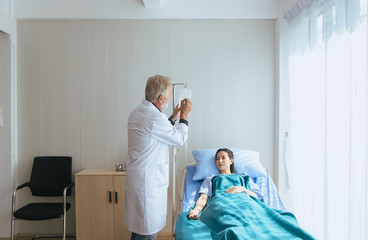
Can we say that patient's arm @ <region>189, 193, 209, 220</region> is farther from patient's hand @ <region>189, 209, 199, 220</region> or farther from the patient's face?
the patient's face

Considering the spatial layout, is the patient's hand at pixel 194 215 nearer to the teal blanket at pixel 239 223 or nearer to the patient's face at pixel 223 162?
the teal blanket at pixel 239 223

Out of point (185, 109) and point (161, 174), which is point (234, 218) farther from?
point (185, 109)

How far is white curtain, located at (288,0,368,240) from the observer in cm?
185

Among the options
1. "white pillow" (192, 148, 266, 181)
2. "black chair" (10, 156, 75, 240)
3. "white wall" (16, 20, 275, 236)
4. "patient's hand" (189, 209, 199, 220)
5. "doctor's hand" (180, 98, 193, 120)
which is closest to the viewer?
"patient's hand" (189, 209, 199, 220)

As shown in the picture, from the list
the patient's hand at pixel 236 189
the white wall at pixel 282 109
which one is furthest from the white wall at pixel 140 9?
the patient's hand at pixel 236 189

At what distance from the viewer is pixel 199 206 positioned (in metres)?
2.33

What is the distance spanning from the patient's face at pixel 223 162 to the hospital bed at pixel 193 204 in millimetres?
252

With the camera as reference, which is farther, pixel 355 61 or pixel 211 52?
pixel 211 52

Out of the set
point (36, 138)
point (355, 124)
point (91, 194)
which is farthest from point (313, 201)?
point (36, 138)

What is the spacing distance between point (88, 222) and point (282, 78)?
2.29m

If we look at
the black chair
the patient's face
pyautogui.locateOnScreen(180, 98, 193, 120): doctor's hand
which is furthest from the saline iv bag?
the black chair

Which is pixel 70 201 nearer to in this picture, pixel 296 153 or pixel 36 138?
pixel 36 138

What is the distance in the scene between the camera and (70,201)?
10.9ft

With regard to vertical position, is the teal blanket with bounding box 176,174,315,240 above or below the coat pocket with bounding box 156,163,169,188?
below
